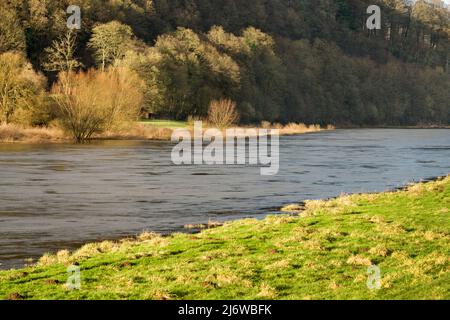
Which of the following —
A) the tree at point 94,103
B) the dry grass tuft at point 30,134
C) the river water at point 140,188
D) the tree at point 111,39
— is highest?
the tree at point 111,39

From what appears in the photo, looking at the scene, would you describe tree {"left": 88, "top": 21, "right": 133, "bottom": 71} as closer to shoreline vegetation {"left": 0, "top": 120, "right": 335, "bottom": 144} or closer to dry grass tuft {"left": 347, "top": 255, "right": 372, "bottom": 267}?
shoreline vegetation {"left": 0, "top": 120, "right": 335, "bottom": 144}

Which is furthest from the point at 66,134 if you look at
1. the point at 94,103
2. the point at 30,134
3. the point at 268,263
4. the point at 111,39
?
Result: the point at 268,263

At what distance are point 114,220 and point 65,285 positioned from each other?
1171 cm

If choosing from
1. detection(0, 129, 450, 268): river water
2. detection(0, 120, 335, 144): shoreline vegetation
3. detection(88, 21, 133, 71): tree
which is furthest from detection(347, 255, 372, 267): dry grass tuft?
detection(88, 21, 133, 71): tree

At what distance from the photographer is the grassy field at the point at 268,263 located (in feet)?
44.9

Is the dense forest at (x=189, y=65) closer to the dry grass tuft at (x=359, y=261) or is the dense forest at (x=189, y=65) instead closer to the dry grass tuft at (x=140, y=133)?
the dry grass tuft at (x=140, y=133)

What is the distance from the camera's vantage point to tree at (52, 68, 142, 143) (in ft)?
264

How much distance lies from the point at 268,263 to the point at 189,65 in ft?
361

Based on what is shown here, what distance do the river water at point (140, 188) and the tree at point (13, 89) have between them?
18.8m

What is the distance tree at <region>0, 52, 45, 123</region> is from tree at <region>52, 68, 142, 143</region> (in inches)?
112

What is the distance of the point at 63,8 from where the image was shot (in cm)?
13350

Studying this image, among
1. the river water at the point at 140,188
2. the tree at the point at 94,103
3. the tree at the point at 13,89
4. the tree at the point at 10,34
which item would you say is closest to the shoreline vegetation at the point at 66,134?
the tree at the point at 94,103
